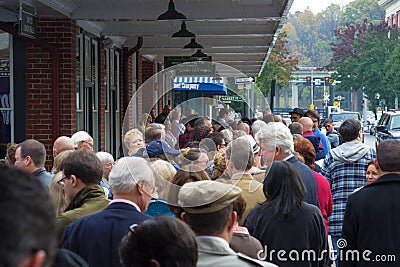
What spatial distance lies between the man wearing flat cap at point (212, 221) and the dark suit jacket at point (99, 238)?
663 mm

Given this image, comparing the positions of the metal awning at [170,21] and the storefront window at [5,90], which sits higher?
the metal awning at [170,21]

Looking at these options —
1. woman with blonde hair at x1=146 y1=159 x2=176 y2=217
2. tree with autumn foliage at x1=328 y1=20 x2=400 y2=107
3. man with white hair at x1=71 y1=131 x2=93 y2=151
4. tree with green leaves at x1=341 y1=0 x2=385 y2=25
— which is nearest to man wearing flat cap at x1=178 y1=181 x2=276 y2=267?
woman with blonde hair at x1=146 y1=159 x2=176 y2=217

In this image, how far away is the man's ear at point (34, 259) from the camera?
69.5 inches

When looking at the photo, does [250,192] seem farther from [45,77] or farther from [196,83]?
[196,83]

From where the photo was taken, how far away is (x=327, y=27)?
158 meters

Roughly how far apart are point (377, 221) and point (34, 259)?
163 inches

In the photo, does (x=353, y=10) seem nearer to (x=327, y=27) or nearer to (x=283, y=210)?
(x=327, y=27)

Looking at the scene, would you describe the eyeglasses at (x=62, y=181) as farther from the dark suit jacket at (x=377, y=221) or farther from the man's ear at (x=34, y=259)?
the man's ear at (x=34, y=259)

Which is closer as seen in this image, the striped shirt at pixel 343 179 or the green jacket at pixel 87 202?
the green jacket at pixel 87 202

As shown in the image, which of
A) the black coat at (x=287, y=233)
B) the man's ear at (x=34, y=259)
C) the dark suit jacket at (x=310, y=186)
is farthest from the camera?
the dark suit jacket at (x=310, y=186)

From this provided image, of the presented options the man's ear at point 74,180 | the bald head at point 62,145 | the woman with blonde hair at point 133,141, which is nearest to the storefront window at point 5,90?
the woman with blonde hair at point 133,141

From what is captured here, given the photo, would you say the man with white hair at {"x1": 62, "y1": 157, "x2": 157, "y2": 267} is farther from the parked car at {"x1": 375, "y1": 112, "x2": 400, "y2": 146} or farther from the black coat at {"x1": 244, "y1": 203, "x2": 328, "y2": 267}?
the parked car at {"x1": 375, "y1": 112, "x2": 400, "y2": 146}

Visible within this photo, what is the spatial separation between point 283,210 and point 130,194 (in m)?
1.26

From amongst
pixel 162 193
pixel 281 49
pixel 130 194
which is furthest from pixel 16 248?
pixel 281 49
